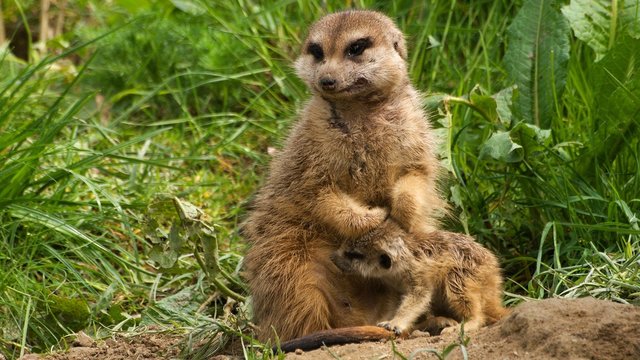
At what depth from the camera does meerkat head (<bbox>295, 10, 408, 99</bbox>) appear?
425 cm

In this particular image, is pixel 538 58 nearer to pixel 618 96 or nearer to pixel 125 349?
pixel 618 96

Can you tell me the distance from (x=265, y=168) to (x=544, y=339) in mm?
2296

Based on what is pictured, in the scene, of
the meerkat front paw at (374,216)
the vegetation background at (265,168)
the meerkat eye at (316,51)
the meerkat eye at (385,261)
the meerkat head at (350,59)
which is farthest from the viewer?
the vegetation background at (265,168)

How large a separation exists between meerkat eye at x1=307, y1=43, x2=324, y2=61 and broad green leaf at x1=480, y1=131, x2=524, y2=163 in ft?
3.02

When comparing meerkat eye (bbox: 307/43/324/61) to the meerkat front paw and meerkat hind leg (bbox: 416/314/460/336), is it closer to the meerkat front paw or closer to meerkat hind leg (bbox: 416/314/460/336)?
the meerkat front paw

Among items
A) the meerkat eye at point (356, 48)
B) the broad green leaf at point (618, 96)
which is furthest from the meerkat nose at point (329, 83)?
the broad green leaf at point (618, 96)

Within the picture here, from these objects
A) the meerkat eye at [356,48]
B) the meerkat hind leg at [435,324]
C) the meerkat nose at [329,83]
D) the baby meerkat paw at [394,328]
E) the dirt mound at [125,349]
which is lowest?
the dirt mound at [125,349]

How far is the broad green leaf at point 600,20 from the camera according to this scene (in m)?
5.20

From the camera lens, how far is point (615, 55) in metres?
4.89

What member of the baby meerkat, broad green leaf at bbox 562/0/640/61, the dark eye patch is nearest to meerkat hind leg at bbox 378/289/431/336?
the baby meerkat

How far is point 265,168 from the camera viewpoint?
17.5 feet

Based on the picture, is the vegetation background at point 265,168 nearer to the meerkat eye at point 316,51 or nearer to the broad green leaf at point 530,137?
the broad green leaf at point 530,137

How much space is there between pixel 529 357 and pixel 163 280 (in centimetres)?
247

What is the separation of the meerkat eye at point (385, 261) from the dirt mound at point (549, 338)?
1.34 feet
